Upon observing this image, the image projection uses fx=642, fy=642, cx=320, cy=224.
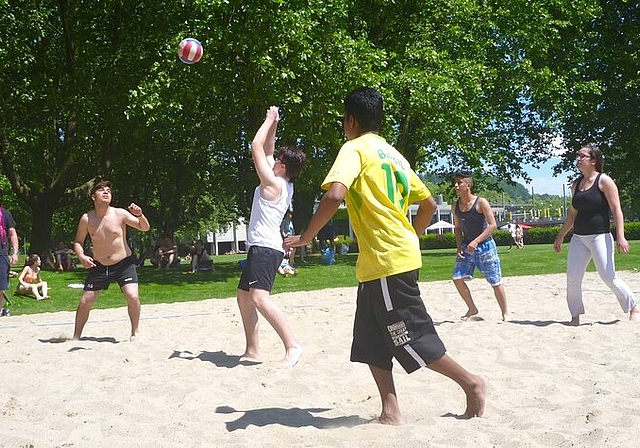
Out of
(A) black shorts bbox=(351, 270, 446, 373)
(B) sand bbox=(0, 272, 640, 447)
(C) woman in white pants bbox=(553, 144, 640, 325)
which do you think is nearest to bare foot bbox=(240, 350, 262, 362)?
(B) sand bbox=(0, 272, 640, 447)

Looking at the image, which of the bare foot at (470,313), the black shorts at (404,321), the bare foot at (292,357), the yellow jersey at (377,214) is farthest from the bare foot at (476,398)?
the bare foot at (470,313)

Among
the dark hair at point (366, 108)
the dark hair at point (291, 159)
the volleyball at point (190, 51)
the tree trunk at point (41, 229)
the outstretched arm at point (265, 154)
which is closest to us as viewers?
the dark hair at point (366, 108)

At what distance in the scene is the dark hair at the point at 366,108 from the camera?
390 cm

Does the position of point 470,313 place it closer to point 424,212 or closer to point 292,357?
point 292,357

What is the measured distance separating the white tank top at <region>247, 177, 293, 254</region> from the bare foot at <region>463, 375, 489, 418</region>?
247cm

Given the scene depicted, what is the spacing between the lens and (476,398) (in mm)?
3936

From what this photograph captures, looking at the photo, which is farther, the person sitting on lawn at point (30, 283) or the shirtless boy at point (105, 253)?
the person sitting on lawn at point (30, 283)

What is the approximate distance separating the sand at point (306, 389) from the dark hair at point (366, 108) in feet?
6.05

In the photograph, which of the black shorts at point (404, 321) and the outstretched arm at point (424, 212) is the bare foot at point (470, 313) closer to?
the outstretched arm at point (424, 212)

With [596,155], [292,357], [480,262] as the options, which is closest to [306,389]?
[292,357]

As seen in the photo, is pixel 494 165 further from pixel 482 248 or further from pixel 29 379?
pixel 29 379

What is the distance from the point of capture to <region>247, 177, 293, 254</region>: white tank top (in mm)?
5902

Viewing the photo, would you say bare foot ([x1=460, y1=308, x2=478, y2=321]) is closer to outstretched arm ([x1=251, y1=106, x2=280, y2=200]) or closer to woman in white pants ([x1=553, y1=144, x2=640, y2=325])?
woman in white pants ([x1=553, y1=144, x2=640, y2=325])

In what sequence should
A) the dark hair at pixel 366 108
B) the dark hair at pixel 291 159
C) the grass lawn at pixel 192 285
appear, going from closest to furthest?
the dark hair at pixel 366 108, the dark hair at pixel 291 159, the grass lawn at pixel 192 285
